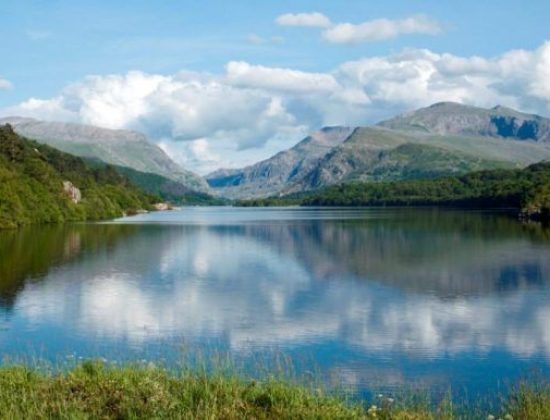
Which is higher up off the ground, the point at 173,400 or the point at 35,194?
the point at 35,194

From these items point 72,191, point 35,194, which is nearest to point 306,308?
point 35,194

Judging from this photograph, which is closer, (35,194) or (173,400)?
(173,400)

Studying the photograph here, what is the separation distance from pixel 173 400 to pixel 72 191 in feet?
512

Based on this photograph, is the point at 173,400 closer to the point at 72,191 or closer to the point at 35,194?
the point at 35,194

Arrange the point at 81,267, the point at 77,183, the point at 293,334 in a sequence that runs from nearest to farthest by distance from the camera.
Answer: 1. the point at 293,334
2. the point at 81,267
3. the point at 77,183

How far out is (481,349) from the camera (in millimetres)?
32125

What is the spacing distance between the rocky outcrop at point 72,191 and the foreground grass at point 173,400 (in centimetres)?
14743

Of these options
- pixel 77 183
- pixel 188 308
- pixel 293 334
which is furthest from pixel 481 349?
pixel 77 183

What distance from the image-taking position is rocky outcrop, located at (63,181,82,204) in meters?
163

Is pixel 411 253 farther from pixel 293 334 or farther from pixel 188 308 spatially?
pixel 293 334

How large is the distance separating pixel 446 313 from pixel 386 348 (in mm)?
10691

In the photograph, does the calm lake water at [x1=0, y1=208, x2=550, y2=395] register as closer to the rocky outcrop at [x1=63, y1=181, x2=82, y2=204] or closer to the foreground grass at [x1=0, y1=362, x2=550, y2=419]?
the foreground grass at [x1=0, y1=362, x2=550, y2=419]

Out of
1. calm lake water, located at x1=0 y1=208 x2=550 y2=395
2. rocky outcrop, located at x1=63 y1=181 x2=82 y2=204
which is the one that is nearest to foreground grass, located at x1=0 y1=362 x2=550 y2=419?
calm lake water, located at x1=0 y1=208 x2=550 y2=395

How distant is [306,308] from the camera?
4356 centimetres
